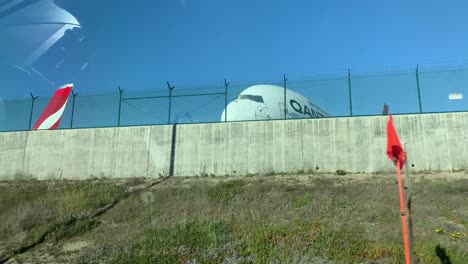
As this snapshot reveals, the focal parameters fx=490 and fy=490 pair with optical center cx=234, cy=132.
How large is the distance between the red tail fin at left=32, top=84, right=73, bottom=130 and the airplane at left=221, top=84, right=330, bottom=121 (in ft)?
31.7

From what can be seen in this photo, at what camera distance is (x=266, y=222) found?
1523 centimetres

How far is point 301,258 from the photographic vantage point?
11984 mm

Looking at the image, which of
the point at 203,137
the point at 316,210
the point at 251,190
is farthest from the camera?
Answer: the point at 203,137

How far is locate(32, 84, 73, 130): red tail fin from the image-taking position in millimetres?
28578

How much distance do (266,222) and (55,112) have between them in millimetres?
18236

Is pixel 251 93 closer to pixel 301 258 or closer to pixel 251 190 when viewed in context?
pixel 251 190

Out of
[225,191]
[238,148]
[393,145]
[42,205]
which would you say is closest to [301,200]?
[225,191]

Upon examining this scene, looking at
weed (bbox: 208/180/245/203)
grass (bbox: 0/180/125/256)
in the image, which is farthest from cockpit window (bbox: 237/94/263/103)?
grass (bbox: 0/180/125/256)

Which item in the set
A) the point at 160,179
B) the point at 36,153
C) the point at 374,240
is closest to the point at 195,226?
the point at 374,240

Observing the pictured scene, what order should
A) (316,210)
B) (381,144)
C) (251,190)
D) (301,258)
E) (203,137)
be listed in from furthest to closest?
1. (203,137)
2. (381,144)
3. (251,190)
4. (316,210)
5. (301,258)

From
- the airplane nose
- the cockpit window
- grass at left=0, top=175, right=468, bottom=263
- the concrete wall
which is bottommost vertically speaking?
grass at left=0, top=175, right=468, bottom=263

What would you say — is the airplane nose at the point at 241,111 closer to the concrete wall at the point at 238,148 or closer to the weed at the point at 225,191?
the concrete wall at the point at 238,148

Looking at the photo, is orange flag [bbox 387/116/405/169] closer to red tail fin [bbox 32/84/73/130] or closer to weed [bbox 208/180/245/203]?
weed [bbox 208/180/245/203]

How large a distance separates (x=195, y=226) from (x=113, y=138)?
1321cm
